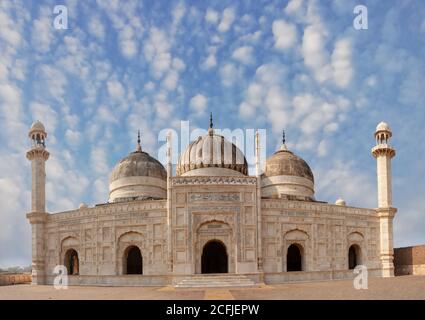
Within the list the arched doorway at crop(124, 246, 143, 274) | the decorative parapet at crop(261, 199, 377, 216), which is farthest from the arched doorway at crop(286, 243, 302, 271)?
the arched doorway at crop(124, 246, 143, 274)

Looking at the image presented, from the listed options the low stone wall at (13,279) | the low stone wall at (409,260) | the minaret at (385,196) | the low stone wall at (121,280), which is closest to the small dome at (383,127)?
the minaret at (385,196)

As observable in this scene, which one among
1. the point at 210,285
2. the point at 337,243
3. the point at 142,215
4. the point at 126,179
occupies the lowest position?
the point at 210,285

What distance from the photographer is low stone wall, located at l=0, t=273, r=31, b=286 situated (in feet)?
90.8

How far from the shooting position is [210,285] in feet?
66.5

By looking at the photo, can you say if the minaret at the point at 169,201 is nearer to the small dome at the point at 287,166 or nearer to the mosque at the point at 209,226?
the mosque at the point at 209,226

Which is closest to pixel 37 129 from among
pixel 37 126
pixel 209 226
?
pixel 37 126

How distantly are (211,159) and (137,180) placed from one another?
5378 millimetres

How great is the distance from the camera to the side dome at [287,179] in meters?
29.7

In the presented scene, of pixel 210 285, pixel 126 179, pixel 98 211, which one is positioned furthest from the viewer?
pixel 126 179

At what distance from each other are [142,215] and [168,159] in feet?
11.3

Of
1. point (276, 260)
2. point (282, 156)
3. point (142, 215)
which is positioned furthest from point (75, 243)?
point (282, 156)

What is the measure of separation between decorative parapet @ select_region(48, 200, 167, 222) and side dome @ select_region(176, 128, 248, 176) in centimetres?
407

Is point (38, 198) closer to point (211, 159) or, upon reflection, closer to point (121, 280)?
point (121, 280)

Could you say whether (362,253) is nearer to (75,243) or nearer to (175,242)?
(175,242)
